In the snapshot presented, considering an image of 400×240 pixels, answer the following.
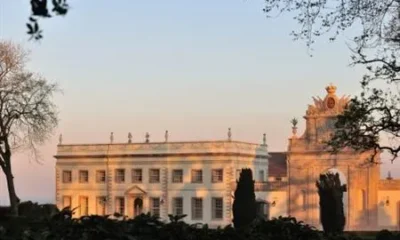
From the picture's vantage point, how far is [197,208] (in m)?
64.1

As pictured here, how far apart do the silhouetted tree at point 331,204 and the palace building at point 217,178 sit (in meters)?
14.6

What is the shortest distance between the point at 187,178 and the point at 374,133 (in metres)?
46.6

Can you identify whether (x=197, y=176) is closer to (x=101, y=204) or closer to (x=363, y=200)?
(x=101, y=204)

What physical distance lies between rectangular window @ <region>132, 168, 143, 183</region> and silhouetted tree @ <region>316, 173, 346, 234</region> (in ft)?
94.6

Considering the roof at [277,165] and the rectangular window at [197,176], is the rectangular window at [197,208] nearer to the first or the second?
the rectangular window at [197,176]

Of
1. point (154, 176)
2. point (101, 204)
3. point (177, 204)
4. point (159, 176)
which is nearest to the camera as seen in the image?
point (177, 204)

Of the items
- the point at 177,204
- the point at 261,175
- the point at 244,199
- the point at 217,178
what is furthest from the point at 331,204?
the point at 261,175

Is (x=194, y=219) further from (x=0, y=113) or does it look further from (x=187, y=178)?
(x=0, y=113)

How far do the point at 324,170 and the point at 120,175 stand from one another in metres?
18.3

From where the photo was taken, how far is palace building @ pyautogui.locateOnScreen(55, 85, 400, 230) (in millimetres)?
56406

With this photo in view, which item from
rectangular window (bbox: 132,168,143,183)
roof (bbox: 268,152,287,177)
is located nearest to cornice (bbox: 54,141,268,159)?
rectangular window (bbox: 132,168,143,183)

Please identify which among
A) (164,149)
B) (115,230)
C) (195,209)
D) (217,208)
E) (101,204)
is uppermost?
(164,149)

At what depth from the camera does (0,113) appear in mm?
36875

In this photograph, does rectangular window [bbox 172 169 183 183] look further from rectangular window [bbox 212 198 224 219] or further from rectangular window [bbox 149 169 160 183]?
rectangular window [bbox 212 198 224 219]
